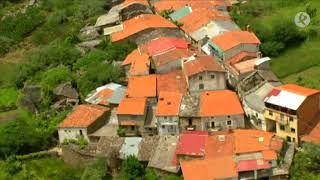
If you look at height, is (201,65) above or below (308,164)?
above

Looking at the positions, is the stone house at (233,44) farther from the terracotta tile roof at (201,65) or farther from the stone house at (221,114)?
the stone house at (221,114)

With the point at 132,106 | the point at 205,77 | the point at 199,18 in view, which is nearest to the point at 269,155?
the point at 205,77

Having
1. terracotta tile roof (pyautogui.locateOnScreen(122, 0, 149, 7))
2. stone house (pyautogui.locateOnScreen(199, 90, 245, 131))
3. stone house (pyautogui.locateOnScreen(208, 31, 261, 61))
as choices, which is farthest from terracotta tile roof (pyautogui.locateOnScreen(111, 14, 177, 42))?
stone house (pyautogui.locateOnScreen(199, 90, 245, 131))

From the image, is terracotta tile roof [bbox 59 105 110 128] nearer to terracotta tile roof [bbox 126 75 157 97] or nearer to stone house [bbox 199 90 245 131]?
terracotta tile roof [bbox 126 75 157 97]

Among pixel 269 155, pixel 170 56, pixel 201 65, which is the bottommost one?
pixel 269 155

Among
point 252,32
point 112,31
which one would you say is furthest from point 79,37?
point 252,32

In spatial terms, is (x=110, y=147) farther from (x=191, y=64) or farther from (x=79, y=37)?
(x=79, y=37)

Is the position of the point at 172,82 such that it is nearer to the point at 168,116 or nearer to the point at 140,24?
the point at 168,116
